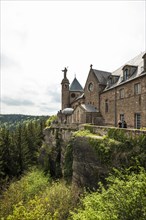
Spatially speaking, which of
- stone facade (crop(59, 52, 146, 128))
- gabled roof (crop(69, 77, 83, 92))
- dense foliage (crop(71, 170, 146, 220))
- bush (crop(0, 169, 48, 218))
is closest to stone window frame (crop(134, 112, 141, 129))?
stone facade (crop(59, 52, 146, 128))

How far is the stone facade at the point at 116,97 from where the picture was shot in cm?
1989

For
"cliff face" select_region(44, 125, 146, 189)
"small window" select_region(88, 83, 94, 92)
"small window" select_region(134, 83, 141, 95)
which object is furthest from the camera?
"small window" select_region(88, 83, 94, 92)

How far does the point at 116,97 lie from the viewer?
81.0 feet

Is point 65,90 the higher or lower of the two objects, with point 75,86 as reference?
lower

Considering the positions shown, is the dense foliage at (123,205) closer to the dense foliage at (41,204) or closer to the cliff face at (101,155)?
the cliff face at (101,155)

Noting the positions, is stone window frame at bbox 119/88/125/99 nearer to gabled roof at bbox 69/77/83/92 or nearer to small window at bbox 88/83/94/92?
small window at bbox 88/83/94/92

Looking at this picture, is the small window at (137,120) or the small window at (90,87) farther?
the small window at (90,87)

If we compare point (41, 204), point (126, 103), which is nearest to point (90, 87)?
point (126, 103)

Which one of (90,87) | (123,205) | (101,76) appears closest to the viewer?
(123,205)

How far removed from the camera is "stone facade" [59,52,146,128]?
19891mm

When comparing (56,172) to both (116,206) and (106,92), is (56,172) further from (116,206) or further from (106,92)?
(116,206)

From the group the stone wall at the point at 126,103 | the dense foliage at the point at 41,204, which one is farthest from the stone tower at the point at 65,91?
the dense foliage at the point at 41,204

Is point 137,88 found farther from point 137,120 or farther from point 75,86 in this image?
point 75,86

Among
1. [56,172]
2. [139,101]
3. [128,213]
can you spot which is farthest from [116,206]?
[56,172]
